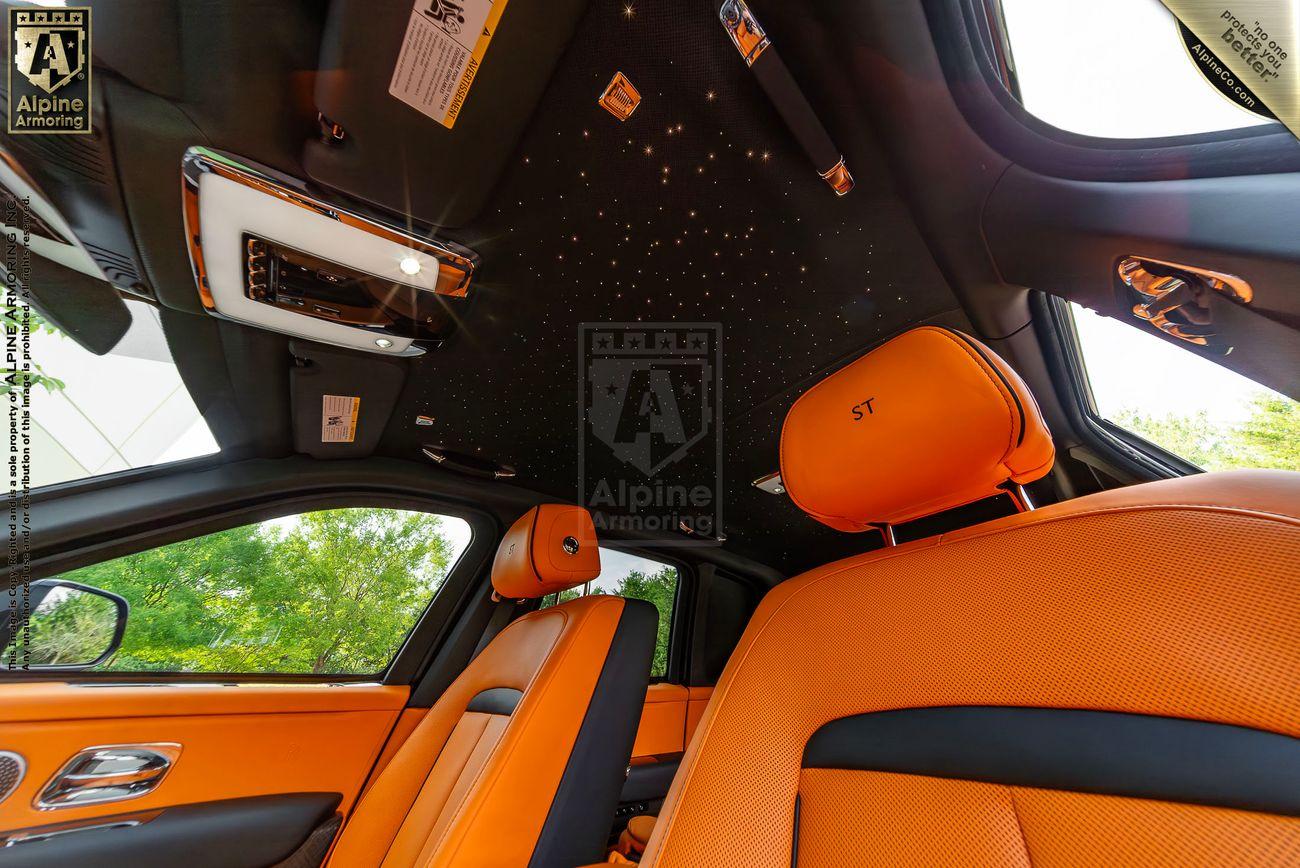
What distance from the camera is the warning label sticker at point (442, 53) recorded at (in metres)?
0.81

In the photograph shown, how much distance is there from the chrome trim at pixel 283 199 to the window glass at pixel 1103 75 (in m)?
1.35

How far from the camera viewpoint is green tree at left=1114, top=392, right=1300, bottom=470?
82 cm

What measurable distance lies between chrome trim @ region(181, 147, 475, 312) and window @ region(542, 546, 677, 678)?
185 centimetres

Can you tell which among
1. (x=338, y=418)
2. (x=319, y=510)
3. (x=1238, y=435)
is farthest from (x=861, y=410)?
(x=319, y=510)

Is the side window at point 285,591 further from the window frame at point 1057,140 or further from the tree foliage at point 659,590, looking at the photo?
the window frame at point 1057,140

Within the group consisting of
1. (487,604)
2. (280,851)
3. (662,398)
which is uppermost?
(662,398)

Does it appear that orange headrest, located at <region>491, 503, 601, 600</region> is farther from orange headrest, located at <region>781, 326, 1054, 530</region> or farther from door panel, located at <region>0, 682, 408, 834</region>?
orange headrest, located at <region>781, 326, 1054, 530</region>

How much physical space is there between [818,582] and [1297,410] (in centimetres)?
88

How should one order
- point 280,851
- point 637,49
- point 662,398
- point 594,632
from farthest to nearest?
point 662,398 < point 280,851 < point 594,632 < point 637,49

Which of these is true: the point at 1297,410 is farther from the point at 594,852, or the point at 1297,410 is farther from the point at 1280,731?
the point at 594,852

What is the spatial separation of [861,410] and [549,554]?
1.21 m

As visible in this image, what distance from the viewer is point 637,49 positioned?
2.95ft

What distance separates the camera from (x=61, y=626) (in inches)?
54.8

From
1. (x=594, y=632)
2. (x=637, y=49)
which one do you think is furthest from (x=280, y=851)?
(x=637, y=49)
